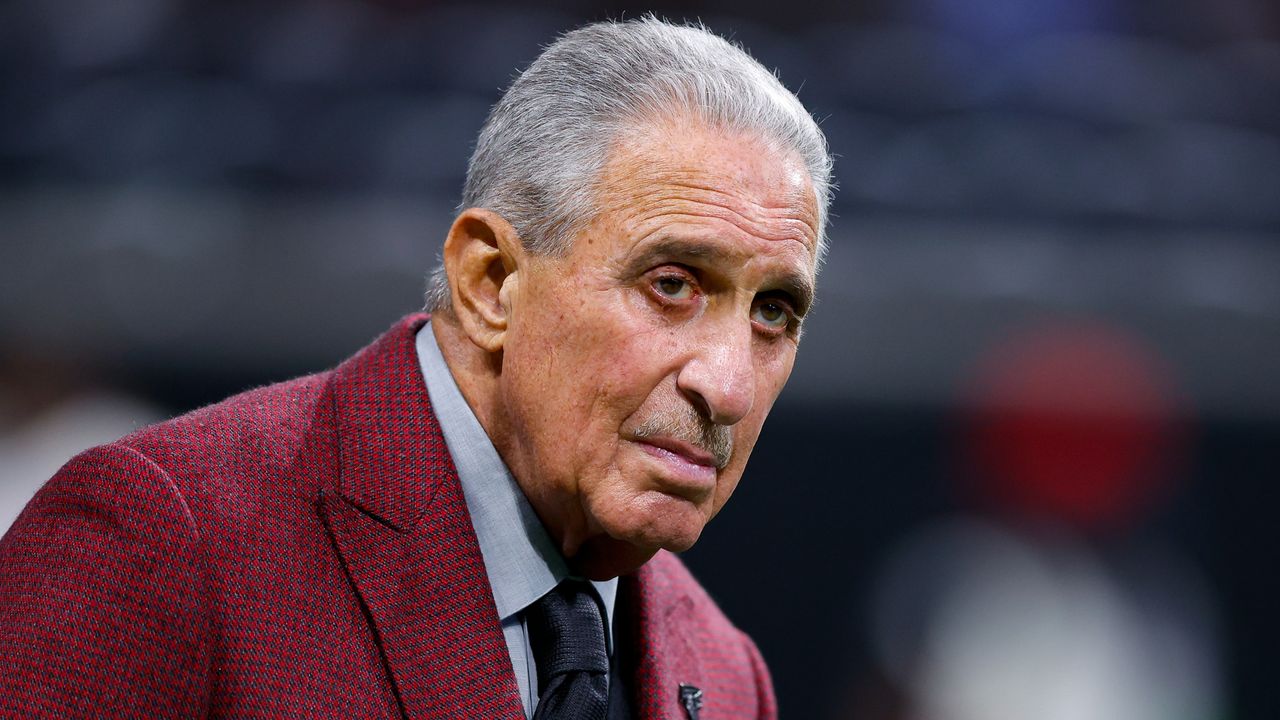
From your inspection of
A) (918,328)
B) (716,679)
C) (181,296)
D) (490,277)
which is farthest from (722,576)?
(490,277)

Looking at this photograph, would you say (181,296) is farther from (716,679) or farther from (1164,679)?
(1164,679)

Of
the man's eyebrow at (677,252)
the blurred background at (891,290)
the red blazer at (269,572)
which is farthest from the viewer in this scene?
the blurred background at (891,290)

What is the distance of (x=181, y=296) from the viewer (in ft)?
15.6

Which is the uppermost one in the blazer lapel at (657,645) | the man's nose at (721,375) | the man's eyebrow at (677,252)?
the man's eyebrow at (677,252)

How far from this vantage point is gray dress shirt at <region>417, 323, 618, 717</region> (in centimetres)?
178

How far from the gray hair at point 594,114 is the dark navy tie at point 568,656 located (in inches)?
16.9

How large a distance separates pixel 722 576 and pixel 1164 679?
1.49m

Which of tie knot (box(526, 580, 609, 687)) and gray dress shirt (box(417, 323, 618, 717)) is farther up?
gray dress shirt (box(417, 323, 618, 717))

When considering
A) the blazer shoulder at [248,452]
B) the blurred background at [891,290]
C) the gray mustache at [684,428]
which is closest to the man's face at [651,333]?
the gray mustache at [684,428]

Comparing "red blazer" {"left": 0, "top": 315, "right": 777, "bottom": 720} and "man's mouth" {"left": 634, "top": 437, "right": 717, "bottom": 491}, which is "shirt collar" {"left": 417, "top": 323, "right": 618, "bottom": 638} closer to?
"red blazer" {"left": 0, "top": 315, "right": 777, "bottom": 720}

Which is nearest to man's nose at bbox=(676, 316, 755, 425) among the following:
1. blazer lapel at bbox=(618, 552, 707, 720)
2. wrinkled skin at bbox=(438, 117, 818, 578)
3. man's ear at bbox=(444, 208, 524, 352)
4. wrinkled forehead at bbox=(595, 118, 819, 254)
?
wrinkled skin at bbox=(438, 117, 818, 578)

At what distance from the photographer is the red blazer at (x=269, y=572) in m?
1.46

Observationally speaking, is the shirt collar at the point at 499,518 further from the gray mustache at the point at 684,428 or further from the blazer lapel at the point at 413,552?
the gray mustache at the point at 684,428

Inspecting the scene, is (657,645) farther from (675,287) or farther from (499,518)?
(675,287)
